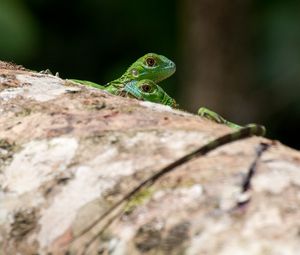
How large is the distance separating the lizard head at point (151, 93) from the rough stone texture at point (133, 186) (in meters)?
0.64

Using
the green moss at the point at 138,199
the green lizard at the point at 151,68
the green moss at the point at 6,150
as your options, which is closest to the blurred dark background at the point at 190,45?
the green lizard at the point at 151,68

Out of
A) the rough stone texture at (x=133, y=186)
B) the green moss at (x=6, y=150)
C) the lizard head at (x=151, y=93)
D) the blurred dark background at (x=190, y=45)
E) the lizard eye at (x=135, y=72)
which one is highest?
the rough stone texture at (x=133, y=186)

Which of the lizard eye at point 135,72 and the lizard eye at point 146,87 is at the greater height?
the lizard eye at point 146,87

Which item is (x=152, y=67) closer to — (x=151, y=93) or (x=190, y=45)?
(x=151, y=93)

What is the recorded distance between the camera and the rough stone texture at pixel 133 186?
2348mm

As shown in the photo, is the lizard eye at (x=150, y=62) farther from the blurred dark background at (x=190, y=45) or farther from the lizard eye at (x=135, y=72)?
the blurred dark background at (x=190, y=45)

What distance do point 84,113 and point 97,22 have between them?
9563mm

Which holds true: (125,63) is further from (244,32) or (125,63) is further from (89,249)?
(89,249)

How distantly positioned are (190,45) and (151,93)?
6.40m

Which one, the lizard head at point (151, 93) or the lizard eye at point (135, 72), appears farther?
the lizard eye at point (135, 72)

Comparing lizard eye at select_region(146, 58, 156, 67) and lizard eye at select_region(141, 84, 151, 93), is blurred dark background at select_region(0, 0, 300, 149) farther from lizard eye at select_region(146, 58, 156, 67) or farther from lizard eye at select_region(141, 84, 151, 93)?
lizard eye at select_region(141, 84, 151, 93)

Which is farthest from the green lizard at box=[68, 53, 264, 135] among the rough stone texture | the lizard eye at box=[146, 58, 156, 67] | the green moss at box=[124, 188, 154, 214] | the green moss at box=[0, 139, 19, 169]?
the green moss at box=[124, 188, 154, 214]

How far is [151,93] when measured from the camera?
12.8ft

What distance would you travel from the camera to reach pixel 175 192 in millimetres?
2506
